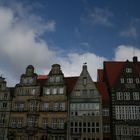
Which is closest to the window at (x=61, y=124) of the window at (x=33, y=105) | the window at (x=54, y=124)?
the window at (x=54, y=124)

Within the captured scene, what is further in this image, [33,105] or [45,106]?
[33,105]

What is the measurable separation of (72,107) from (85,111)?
2312 millimetres

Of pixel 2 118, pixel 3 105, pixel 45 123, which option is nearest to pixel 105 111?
pixel 45 123

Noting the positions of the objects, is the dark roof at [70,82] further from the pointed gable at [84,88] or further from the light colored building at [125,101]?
the light colored building at [125,101]

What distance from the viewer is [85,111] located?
44.2 meters

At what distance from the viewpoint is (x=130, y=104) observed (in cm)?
4350

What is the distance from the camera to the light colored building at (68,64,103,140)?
42812 mm

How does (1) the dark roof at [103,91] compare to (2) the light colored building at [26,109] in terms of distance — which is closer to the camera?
(2) the light colored building at [26,109]

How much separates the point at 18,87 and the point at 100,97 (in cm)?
1496

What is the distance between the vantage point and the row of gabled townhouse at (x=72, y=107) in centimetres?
4278

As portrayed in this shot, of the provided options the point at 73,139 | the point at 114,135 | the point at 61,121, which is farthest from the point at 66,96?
the point at 114,135

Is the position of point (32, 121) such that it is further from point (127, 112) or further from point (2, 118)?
point (127, 112)

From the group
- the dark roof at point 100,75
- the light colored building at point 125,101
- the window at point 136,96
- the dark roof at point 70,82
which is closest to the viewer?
the light colored building at point 125,101

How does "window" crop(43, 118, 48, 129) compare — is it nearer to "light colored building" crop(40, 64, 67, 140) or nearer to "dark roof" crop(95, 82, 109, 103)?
"light colored building" crop(40, 64, 67, 140)
